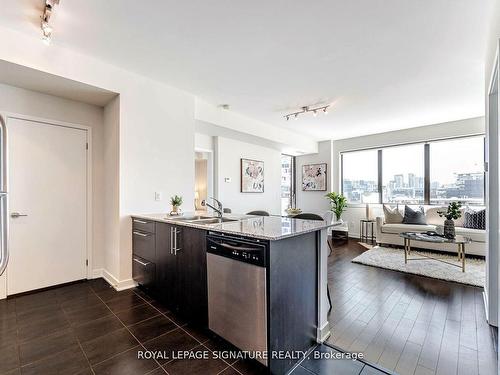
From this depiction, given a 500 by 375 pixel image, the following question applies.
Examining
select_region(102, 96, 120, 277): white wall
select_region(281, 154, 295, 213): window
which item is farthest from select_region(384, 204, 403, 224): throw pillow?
select_region(102, 96, 120, 277): white wall

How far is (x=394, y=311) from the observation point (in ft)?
7.98

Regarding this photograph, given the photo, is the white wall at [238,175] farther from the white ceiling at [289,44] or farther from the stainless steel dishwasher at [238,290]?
the stainless steel dishwasher at [238,290]

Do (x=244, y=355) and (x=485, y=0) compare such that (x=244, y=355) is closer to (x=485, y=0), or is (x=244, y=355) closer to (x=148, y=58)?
(x=148, y=58)

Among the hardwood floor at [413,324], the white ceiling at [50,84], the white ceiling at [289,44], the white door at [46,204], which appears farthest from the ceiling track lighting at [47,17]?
the hardwood floor at [413,324]

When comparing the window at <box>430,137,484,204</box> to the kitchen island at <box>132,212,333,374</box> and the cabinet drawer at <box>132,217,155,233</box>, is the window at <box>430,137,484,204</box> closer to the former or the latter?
the kitchen island at <box>132,212,333,374</box>

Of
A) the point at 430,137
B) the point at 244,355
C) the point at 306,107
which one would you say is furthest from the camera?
the point at 430,137

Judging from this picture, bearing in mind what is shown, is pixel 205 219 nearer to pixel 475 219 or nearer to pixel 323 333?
pixel 323 333

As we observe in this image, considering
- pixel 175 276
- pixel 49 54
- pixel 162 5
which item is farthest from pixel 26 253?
pixel 162 5

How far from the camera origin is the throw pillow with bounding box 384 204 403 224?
531 cm

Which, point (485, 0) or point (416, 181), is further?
point (416, 181)

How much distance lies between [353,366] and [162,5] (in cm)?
303

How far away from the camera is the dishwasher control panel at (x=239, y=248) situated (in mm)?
1557

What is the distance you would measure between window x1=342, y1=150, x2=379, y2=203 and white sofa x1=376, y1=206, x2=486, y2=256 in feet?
3.73

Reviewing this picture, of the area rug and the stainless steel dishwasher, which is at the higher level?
the stainless steel dishwasher
